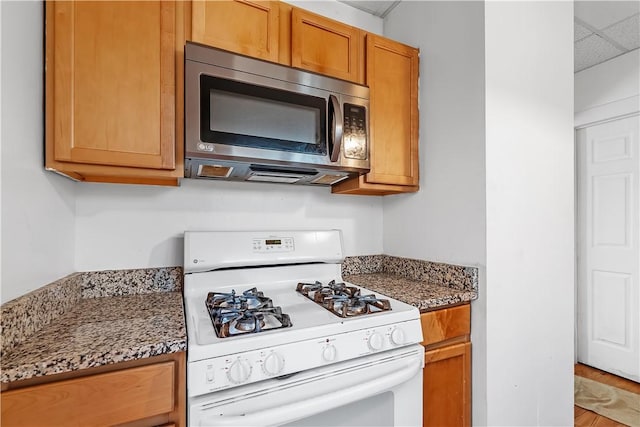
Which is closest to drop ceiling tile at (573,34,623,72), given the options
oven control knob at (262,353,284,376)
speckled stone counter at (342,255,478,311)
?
speckled stone counter at (342,255,478,311)

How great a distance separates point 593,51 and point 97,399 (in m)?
3.54

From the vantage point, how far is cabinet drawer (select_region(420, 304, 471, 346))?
1295mm

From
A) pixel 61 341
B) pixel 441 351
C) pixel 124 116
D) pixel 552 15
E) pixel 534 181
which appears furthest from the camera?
pixel 552 15

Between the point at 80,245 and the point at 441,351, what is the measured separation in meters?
1.59

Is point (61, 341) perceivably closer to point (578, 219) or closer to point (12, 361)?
point (12, 361)

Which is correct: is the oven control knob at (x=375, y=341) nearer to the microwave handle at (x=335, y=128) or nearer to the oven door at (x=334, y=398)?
the oven door at (x=334, y=398)

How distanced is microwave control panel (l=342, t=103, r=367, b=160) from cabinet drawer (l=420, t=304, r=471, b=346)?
756 millimetres

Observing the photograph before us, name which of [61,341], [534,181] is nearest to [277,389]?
[61,341]

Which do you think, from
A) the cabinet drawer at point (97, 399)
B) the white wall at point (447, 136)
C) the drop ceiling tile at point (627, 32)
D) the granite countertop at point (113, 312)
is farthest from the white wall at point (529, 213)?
the cabinet drawer at point (97, 399)

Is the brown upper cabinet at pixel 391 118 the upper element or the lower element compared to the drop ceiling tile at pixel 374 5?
lower

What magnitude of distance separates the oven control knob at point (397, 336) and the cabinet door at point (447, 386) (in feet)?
0.83

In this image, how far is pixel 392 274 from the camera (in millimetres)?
1899

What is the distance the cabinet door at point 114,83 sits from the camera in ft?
3.44

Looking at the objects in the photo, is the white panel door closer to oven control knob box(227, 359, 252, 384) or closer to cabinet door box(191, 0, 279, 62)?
cabinet door box(191, 0, 279, 62)
